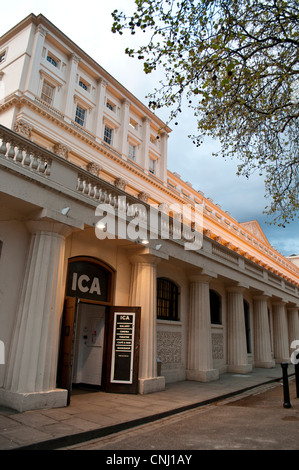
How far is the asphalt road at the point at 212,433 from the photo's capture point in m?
4.61

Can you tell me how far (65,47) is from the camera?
Answer: 24391mm

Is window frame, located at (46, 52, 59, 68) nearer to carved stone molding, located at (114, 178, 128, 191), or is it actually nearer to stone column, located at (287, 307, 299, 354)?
carved stone molding, located at (114, 178, 128, 191)

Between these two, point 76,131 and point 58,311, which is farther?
point 76,131

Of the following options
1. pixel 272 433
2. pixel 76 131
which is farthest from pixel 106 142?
pixel 272 433

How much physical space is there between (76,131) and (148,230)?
15.6 meters

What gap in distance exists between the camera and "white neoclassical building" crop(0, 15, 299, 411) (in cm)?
653

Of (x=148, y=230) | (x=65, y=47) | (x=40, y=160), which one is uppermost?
(x=65, y=47)

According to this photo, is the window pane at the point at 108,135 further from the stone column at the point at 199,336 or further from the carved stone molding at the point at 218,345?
the carved stone molding at the point at 218,345

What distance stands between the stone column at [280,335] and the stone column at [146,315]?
1470 cm

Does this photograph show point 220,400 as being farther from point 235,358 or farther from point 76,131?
point 76,131

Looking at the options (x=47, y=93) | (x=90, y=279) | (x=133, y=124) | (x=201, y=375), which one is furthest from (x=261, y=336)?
(x=133, y=124)

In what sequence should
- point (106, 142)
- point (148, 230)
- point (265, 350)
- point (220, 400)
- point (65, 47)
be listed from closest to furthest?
point (220, 400)
point (148, 230)
point (265, 350)
point (65, 47)
point (106, 142)

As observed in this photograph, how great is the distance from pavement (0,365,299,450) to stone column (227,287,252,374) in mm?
5005

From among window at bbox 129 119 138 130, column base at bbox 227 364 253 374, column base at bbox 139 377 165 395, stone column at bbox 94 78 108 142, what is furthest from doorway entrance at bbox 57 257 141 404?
window at bbox 129 119 138 130
